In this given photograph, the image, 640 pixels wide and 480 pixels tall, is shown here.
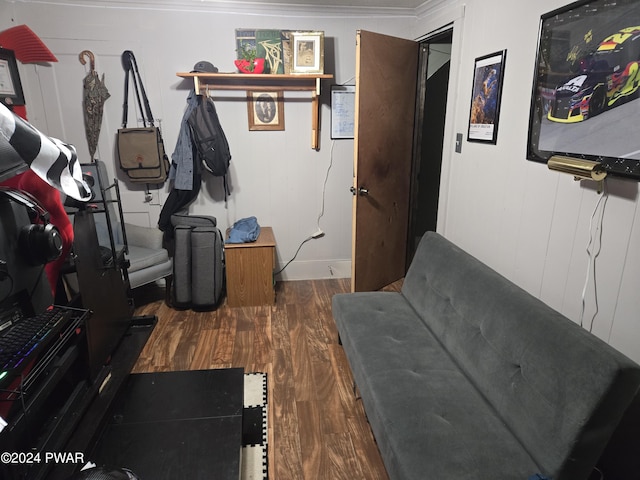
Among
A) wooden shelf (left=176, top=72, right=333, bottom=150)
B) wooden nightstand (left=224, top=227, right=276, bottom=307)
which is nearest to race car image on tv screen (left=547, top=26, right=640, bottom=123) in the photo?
wooden shelf (left=176, top=72, right=333, bottom=150)

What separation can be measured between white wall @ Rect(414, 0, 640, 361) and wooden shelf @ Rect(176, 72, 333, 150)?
3.58ft

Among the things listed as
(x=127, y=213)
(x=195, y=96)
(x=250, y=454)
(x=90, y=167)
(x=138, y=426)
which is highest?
(x=195, y=96)

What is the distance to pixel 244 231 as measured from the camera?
3.20 m

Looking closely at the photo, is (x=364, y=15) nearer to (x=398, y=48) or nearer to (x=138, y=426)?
(x=398, y=48)

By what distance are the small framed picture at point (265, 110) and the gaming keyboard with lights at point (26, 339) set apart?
2373mm

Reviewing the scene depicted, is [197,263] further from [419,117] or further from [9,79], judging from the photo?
[419,117]

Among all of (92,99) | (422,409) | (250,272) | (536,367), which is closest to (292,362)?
(250,272)

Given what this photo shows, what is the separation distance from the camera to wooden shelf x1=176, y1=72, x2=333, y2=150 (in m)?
3.04

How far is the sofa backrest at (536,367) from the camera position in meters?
1.14

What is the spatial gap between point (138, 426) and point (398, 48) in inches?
→ 109

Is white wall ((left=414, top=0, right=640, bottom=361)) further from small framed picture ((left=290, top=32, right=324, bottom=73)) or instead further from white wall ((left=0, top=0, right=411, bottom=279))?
white wall ((left=0, top=0, right=411, bottom=279))

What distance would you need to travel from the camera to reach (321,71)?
3.12 meters

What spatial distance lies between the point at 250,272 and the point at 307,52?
5.75 ft


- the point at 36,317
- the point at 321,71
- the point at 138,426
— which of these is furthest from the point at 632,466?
the point at 321,71
